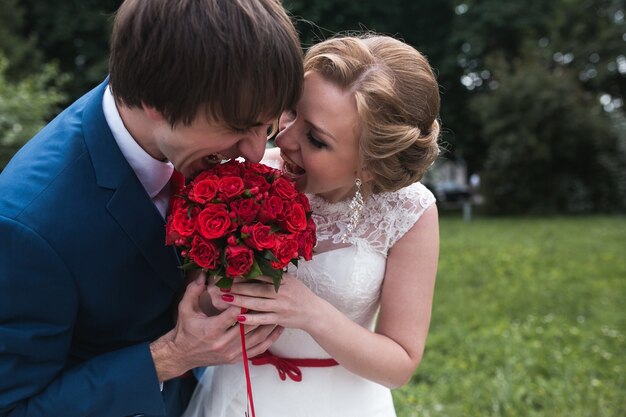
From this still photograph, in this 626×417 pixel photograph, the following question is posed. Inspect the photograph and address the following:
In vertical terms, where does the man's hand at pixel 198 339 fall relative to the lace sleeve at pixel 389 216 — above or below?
below

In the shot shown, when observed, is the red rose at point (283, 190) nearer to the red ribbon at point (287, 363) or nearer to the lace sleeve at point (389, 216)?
the lace sleeve at point (389, 216)

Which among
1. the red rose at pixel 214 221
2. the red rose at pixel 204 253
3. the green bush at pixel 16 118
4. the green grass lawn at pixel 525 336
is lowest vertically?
the green grass lawn at pixel 525 336

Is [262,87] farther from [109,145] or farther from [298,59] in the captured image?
[109,145]

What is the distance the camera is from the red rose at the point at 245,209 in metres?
1.81

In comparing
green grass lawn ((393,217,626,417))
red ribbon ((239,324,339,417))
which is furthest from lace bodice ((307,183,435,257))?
green grass lawn ((393,217,626,417))

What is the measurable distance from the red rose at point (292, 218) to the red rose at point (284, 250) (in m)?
0.04

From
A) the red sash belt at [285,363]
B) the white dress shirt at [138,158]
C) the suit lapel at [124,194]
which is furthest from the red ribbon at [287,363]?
the white dress shirt at [138,158]

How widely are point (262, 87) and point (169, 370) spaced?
995mm

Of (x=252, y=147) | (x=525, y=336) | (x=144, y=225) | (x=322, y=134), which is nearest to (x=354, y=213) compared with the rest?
(x=322, y=134)

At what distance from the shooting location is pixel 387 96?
2178 millimetres

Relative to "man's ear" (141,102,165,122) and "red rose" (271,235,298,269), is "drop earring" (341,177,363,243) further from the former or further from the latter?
"man's ear" (141,102,165,122)

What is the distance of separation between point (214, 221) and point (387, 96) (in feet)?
2.66

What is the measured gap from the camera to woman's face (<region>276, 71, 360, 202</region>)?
2203 mm

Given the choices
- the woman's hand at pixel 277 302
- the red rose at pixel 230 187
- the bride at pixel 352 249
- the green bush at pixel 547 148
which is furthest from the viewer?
the green bush at pixel 547 148
